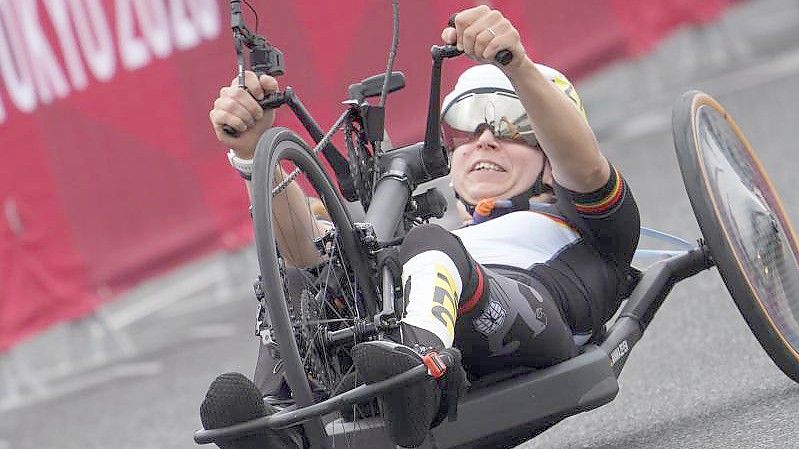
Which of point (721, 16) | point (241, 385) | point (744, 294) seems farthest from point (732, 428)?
point (721, 16)

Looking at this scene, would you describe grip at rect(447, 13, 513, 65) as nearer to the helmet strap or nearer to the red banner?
the helmet strap

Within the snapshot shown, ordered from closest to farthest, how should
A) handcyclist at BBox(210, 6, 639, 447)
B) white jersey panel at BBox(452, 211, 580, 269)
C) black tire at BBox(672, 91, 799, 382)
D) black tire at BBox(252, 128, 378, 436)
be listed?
1. black tire at BBox(252, 128, 378, 436)
2. handcyclist at BBox(210, 6, 639, 447)
3. black tire at BBox(672, 91, 799, 382)
4. white jersey panel at BBox(452, 211, 580, 269)

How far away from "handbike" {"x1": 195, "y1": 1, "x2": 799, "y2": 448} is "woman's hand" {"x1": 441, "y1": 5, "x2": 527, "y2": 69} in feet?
0.52

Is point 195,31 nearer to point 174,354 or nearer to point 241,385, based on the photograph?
point 174,354

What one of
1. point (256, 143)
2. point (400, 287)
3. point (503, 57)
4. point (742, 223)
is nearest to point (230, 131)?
point (256, 143)

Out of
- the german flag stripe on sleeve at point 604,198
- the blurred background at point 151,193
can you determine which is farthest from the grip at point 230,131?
the blurred background at point 151,193

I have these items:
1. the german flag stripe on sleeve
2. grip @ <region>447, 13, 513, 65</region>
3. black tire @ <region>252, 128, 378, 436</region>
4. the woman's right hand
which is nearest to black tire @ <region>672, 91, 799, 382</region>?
the german flag stripe on sleeve

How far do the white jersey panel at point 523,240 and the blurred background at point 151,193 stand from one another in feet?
5.07

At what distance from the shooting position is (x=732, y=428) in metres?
4.78

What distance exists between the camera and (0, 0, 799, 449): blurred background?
8.03m

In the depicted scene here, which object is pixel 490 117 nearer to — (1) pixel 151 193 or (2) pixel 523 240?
(2) pixel 523 240

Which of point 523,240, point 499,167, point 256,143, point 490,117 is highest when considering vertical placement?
point 256,143

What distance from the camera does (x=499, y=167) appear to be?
5.09 m

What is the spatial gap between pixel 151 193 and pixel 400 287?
202 inches
